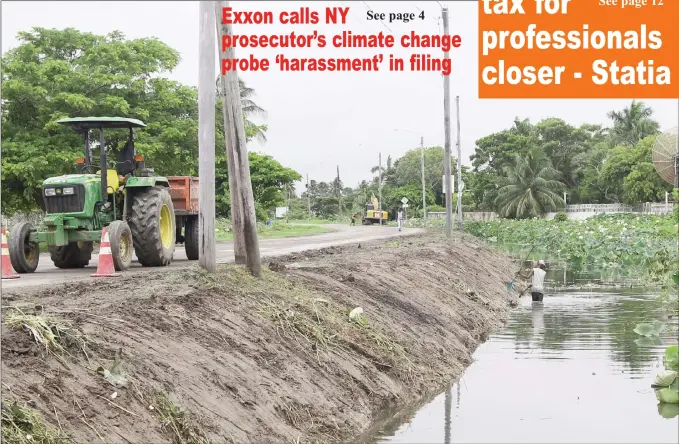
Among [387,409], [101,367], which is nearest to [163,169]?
[387,409]

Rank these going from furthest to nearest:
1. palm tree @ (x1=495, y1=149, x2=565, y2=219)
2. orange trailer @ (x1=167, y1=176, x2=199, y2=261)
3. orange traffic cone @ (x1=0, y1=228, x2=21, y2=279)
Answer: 1. palm tree @ (x1=495, y1=149, x2=565, y2=219)
2. orange trailer @ (x1=167, y1=176, x2=199, y2=261)
3. orange traffic cone @ (x1=0, y1=228, x2=21, y2=279)

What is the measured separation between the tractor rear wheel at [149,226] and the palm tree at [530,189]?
2219 inches

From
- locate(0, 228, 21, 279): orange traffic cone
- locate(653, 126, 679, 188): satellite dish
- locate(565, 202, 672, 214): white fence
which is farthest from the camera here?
locate(565, 202, 672, 214): white fence

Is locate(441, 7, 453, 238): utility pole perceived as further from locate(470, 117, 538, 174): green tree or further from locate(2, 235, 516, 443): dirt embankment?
locate(470, 117, 538, 174): green tree

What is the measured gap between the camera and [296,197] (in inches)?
4284

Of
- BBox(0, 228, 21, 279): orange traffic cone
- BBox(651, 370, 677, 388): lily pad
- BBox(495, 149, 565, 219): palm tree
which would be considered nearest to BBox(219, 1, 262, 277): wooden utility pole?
BBox(0, 228, 21, 279): orange traffic cone

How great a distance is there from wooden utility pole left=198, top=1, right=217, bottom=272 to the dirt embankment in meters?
0.47

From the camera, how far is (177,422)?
7.36 m

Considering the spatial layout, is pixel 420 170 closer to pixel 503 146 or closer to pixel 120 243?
pixel 503 146

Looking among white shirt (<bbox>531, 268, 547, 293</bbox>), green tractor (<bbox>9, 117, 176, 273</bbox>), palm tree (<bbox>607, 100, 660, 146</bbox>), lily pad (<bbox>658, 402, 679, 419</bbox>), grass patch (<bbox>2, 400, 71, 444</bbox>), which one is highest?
palm tree (<bbox>607, 100, 660, 146</bbox>)

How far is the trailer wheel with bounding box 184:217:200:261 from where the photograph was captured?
1998cm

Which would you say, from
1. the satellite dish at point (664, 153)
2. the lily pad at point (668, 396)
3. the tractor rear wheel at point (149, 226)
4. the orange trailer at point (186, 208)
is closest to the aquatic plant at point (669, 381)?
the lily pad at point (668, 396)

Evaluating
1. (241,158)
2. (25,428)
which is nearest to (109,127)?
(241,158)

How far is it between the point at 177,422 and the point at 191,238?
12.9 metres
